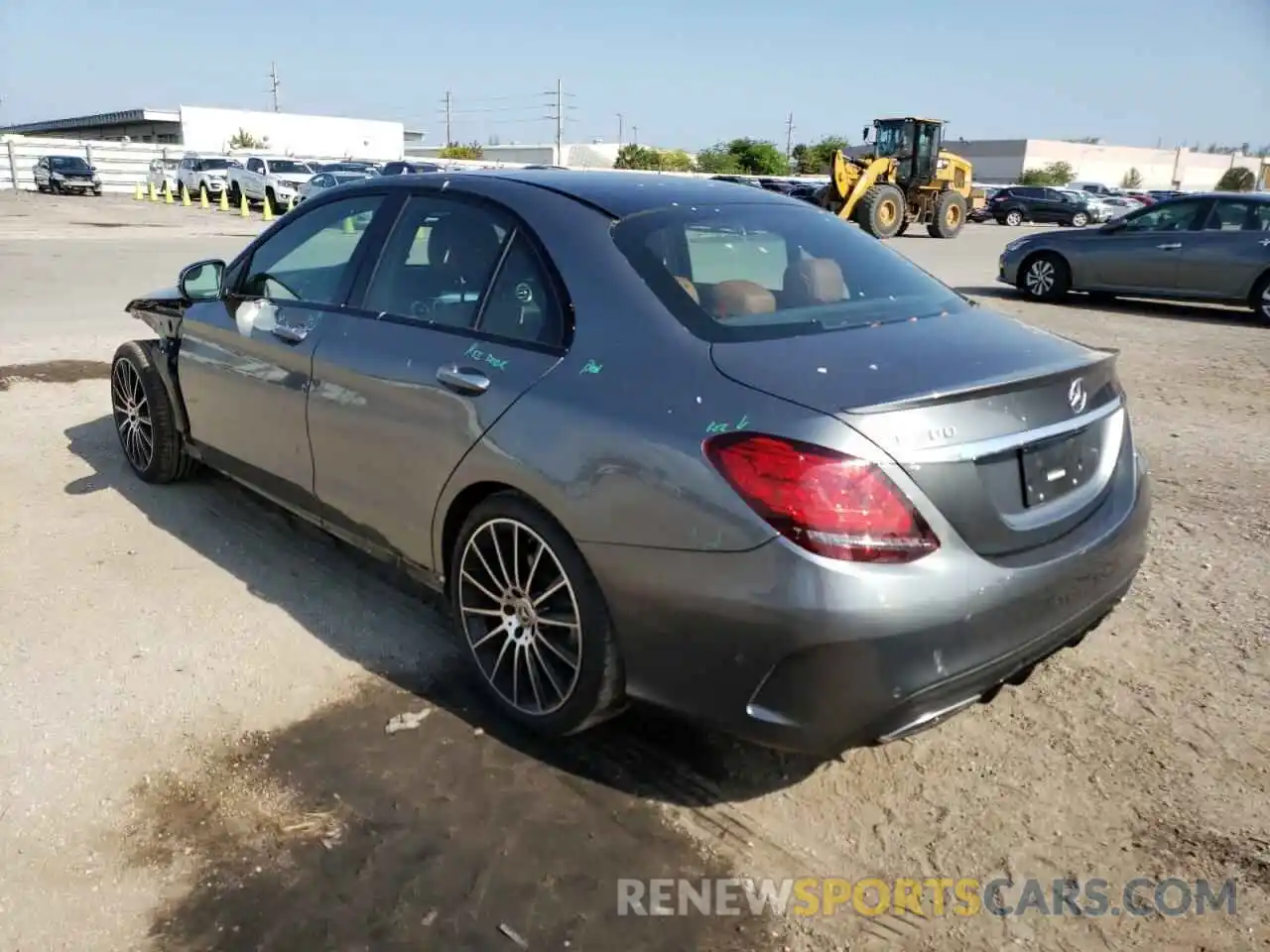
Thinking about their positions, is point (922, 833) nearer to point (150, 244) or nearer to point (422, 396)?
point (422, 396)

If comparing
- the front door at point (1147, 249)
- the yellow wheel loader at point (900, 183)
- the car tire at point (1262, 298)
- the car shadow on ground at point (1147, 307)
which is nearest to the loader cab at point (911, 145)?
the yellow wheel loader at point (900, 183)

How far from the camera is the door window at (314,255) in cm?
379

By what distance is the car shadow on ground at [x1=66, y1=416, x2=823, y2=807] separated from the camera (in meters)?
2.90

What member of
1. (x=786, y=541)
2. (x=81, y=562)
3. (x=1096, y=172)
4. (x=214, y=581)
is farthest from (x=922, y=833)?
(x=1096, y=172)

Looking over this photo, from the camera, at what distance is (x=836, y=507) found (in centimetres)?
223

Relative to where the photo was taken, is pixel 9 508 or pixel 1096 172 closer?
pixel 9 508

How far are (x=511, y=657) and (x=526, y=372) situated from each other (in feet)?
2.96

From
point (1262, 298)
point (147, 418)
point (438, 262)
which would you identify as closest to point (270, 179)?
point (1262, 298)

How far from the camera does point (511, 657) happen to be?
3070 millimetres

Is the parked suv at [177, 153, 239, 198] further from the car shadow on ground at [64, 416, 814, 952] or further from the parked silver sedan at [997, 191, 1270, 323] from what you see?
the car shadow on ground at [64, 416, 814, 952]

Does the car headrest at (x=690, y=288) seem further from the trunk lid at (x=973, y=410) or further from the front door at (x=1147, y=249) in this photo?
the front door at (x=1147, y=249)

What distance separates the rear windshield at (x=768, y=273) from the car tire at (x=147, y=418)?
10.2 feet

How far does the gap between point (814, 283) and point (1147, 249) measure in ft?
37.2

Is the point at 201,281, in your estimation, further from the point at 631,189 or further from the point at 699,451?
the point at 699,451
